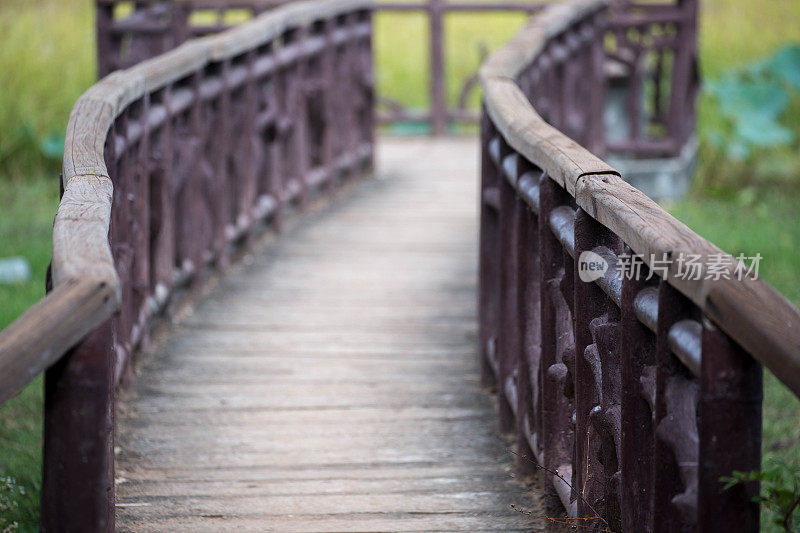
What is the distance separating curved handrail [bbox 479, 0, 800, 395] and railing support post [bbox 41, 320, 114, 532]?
1017mm

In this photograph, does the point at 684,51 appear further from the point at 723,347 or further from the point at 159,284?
the point at 723,347

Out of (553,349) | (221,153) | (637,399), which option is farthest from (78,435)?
(221,153)

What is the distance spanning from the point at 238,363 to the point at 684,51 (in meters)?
5.82

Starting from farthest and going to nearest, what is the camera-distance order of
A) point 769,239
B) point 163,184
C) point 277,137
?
point 769,239 → point 277,137 → point 163,184

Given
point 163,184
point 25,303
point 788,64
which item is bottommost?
point 25,303

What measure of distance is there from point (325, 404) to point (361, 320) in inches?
41.2

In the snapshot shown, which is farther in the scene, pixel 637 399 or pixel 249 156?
pixel 249 156

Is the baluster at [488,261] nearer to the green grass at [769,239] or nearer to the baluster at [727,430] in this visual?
the green grass at [769,239]

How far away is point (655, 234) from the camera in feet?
7.28

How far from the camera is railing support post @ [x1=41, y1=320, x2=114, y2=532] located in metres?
2.21

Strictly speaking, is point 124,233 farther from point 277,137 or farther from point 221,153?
point 277,137

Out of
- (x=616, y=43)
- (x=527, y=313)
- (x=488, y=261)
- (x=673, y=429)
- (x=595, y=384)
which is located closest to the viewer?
(x=673, y=429)

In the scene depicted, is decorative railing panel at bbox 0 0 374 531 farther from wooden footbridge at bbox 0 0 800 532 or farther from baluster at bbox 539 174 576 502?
baluster at bbox 539 174 576 502

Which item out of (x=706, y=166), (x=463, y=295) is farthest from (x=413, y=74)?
(x=463, y=295)
